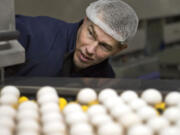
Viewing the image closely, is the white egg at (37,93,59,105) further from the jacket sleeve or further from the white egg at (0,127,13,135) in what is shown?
the jacket sleeve

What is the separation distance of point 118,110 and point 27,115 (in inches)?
11.2

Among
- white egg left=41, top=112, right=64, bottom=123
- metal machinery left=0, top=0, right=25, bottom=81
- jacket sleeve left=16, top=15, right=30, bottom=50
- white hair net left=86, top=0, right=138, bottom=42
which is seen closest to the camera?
white egg left=41, top=112, right=64, bottom=123

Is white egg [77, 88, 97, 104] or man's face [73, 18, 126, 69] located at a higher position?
white egg [77, 88, 97, 104]

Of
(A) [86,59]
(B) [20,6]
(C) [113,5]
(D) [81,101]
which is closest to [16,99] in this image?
(D) [81,101]

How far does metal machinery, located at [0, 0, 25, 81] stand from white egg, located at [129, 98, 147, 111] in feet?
1.64

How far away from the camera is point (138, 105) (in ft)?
3.14

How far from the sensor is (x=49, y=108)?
91 cm

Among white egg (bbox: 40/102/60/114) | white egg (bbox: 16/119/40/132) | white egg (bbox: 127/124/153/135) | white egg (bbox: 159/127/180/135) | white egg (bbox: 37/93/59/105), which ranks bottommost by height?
white egg (bbox: 37/93/59/105)

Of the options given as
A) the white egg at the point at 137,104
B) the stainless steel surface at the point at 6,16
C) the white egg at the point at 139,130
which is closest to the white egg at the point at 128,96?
the white egg at the point at 137,104

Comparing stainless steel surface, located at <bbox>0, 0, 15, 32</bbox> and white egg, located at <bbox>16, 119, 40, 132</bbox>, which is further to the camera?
stainless steel surface, located at <bbox>0, 0, 15, 32</bbox>

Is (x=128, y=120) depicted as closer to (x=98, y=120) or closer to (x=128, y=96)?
(x=98, y=120)

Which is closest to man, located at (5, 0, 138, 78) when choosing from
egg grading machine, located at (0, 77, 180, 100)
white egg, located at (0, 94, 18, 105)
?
egg grading machine, located at (0, 77, 180, 100)

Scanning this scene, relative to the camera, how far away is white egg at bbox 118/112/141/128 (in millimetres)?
818

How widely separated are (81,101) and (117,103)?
14 centimetres
